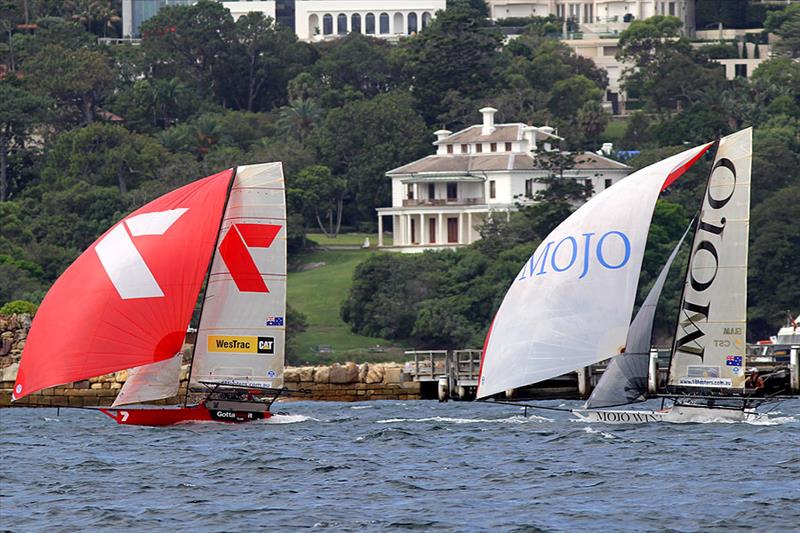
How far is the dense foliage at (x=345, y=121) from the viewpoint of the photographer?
3076 inches

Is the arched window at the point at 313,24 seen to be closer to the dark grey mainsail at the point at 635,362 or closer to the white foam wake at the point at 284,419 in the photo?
the white foam wake at the point at 284,419

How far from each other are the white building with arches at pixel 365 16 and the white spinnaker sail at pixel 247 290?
122335 millimetres

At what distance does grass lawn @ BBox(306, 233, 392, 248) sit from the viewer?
93.9m

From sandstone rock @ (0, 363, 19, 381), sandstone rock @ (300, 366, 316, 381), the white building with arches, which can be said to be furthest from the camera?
the white building with arches

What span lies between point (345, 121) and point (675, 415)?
66119 millimetres

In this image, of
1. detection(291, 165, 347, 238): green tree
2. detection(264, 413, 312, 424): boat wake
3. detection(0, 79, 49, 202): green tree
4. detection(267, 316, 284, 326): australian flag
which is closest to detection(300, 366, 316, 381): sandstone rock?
detection(264, 413, 312, 424): boat wake

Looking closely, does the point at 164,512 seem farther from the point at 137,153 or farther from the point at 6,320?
the point at 137,153

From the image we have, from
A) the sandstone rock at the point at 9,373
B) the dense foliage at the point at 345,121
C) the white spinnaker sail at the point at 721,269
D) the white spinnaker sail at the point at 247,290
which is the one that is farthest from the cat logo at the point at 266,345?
the dense foliage at the point at 345,121

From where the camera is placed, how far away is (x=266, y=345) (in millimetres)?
37312

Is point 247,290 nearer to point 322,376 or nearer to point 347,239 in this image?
point 322,376

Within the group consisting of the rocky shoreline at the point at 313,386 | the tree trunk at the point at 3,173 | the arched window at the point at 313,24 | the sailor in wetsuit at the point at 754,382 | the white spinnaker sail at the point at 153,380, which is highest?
the arched window at the point at 313,24

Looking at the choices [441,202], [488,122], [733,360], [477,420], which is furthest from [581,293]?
[488,122]

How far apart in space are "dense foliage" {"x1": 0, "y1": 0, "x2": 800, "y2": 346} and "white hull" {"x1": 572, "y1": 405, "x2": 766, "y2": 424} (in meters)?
34.9

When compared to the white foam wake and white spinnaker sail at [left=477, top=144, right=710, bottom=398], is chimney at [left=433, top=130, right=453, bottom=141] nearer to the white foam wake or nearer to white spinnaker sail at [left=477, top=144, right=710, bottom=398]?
the white foam wake
